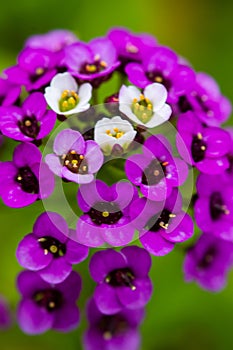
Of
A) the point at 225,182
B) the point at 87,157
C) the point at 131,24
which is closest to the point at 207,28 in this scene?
the point at 131,24

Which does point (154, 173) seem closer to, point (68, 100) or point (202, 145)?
point (202, 145)

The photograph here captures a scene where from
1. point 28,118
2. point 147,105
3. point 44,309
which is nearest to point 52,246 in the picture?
point 44,309

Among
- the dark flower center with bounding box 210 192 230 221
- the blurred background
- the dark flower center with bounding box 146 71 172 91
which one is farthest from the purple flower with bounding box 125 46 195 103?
the blurred background

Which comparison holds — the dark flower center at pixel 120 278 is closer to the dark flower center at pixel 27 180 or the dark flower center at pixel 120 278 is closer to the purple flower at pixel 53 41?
the dark flower center at pixel 27 180

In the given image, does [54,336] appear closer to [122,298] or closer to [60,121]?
[122,298]

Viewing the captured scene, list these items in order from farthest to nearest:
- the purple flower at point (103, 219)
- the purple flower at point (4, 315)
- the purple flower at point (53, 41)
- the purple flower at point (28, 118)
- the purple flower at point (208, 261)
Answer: the purple flower at point (4, 315) → the purple flower at point (53, 41) → the purple flower at point (208, 261) → the purple flower at point (28, 118) → the purple flower at point (103, 219)

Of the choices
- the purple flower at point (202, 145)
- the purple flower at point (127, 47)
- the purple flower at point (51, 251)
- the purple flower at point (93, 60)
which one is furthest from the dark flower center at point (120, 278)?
the purple flower at point (127, 47)
